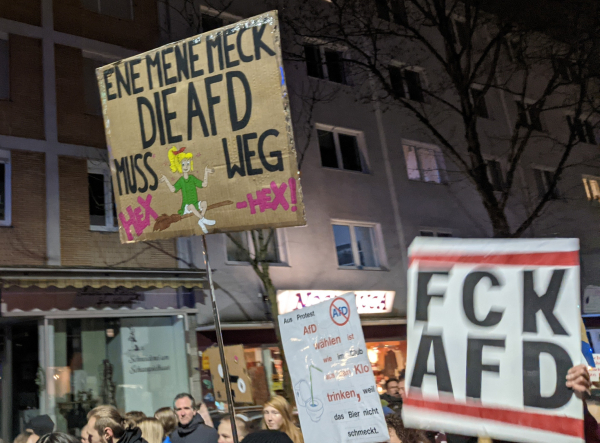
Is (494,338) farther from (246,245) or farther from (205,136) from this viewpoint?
(246,245)

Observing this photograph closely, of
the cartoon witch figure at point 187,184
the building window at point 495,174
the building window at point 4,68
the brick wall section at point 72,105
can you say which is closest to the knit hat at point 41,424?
the brick wall section at point 72,105

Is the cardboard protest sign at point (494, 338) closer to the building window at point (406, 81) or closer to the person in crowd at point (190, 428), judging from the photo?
the person in crowd at point (190, 428)

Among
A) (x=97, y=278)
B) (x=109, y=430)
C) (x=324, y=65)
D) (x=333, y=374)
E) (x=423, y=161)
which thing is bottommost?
(x=109, y=430)

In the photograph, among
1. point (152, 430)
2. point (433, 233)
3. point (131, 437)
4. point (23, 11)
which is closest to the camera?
point (131, 437)

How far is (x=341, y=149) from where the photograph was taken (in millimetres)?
16359

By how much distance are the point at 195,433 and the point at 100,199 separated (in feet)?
23.2

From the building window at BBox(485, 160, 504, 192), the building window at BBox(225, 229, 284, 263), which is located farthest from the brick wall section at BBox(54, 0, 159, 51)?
the building window at BBox(485, 160, 504, 192)

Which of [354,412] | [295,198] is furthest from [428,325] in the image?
[354,412]

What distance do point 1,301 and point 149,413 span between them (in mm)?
3339

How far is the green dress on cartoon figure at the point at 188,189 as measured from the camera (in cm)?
385

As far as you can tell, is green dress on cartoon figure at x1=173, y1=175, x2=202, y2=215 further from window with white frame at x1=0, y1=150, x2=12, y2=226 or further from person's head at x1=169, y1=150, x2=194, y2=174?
window with white frame at x1=0, y1=150, x2=12, y2=226

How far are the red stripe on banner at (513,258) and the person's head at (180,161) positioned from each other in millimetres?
1676

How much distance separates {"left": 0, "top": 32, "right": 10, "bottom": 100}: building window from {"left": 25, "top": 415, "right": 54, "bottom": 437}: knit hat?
18.8 ft

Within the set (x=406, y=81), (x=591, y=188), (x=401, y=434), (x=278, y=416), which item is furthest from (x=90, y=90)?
(x=591, y=188)
